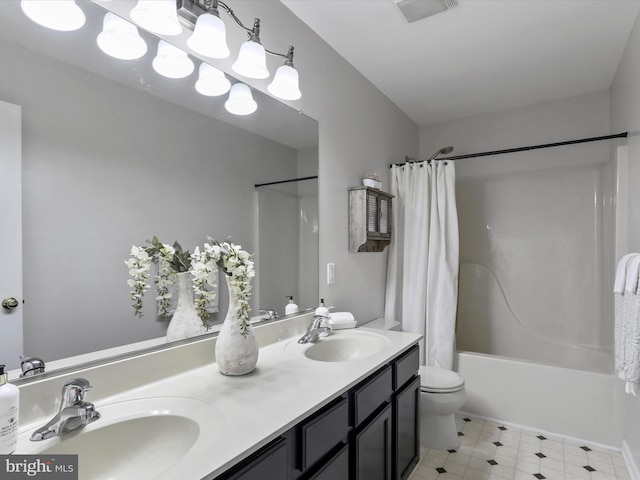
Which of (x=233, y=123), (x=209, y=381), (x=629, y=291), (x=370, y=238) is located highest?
(x=233, y=123)

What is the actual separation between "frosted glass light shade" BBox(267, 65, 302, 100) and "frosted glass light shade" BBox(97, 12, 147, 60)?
62 centimetres

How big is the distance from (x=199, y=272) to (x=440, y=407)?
1744mm

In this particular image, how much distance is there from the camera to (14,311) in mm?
922

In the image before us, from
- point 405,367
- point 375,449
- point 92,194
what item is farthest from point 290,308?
point 92,194

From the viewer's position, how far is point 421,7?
1.87 metres

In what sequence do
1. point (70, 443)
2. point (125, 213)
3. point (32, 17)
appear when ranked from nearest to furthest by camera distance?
point (70, 443)
point (32, 17)
point (125, 213)

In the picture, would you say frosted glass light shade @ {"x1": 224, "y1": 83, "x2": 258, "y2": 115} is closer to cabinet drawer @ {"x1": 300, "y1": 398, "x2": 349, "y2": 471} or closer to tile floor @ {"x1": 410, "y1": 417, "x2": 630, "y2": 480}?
cabinet drawer @ {"x1": 300, "y1": 398, "x2": 349, "y2": 471}

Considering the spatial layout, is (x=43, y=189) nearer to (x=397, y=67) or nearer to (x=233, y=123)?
(x=233, y=123)

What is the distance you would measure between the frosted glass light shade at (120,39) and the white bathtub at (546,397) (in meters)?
2.74

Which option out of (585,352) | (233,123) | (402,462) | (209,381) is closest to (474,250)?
(585,352)

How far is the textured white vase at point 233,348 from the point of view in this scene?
1.22 metres

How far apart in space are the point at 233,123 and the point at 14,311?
105 cm

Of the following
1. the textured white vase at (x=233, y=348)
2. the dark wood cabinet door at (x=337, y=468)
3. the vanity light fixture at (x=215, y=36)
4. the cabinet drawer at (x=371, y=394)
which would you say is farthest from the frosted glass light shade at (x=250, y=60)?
the dark wood cabinet door at (x=337, y=468)

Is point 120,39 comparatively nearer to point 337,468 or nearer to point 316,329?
point 316,329
